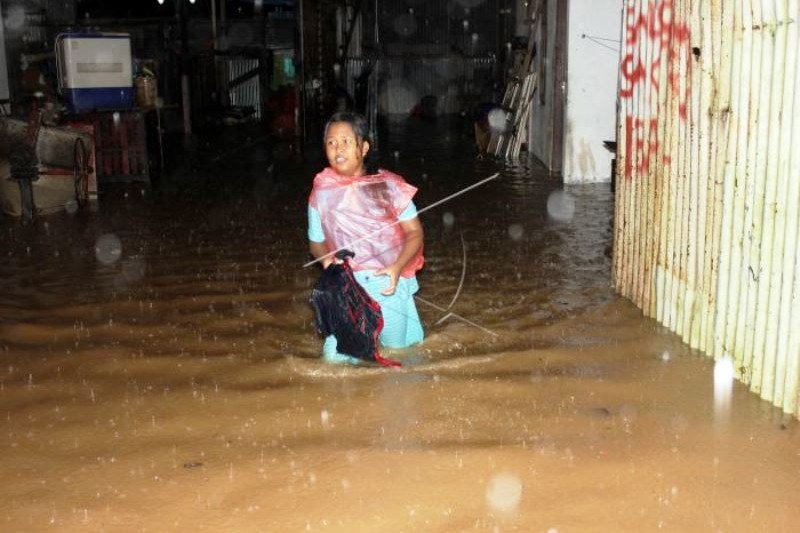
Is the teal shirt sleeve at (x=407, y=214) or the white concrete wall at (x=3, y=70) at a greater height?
the white concrete wall at (x=3, y=70)

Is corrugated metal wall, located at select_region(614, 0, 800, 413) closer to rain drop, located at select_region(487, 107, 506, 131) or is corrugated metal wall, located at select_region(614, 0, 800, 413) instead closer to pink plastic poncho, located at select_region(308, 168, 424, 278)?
pink plastic poncho, located at select_region(308, 168, 424, 278)

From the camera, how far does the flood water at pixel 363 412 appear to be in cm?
311

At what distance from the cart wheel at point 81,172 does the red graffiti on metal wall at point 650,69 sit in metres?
7.21

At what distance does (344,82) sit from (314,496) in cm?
1997

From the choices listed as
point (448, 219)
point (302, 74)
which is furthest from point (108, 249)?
point (302, 74)

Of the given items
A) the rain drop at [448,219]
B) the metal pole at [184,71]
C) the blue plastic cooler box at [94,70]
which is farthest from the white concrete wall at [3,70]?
the rain drop at [448,219]

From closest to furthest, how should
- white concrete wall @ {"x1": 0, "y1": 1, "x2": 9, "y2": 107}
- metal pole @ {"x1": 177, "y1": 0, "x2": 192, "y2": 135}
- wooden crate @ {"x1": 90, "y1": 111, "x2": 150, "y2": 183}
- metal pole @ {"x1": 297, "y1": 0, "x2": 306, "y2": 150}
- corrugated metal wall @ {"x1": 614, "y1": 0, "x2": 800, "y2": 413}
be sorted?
1. corrugated metal wall @ {"x1": 614, "y1": 0, "x2": 800, "y2": 413}
2. wooden crate @ {"x1": 90, "y1": 111, "x2": 150, "y2": 183}
3. white concrete wall @ {"x1": 0, "y1": 1, "x2": 9, "y2": 107}
4. metal pole @ {"x1": 297, "y1": 0, "x2": 306, "y2": 150}
5. metal pole @ {"x1": 177, "y1": 0, "x2": 192, "y2": 135}

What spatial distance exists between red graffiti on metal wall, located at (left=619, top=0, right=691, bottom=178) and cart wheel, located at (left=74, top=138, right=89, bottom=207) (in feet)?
23.7

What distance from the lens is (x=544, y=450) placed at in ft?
11.6

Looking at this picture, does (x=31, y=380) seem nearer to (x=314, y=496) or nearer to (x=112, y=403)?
(x=112, y=403)

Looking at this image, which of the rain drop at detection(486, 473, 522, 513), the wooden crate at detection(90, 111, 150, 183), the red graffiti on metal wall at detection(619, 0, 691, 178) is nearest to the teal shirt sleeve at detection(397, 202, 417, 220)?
the rain drop at detection(486, 473, 522, 513)

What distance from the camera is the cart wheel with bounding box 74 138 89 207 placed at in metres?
10.3

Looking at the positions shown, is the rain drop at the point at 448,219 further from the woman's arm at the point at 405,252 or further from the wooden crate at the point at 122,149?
the wooden crate at the point at 122,149

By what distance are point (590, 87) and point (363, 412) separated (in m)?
9.04
